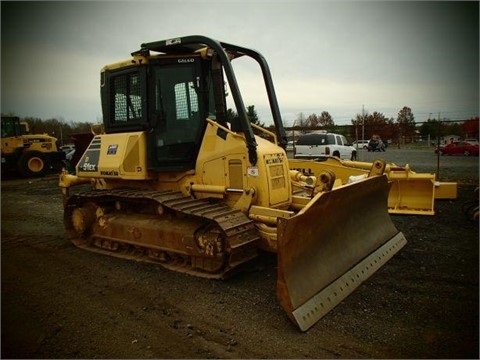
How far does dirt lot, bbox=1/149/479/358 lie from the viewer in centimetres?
312

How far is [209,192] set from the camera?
5.08 m

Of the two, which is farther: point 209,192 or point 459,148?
point 459,148

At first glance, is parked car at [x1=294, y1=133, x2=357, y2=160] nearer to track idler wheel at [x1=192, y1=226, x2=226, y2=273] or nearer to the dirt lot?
the dirt lot

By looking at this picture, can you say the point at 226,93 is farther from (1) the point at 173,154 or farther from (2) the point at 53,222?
(2) the point at 53,222

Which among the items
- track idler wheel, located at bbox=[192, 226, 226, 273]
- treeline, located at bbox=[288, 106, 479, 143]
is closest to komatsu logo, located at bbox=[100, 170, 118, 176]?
track idler wheel, located at bbox=[192, 226, 226, 273]

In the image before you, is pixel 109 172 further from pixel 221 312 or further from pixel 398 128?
pixel 398 128

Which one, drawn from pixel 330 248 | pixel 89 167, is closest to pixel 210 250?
pixel 330 248

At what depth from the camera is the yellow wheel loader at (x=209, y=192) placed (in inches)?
160

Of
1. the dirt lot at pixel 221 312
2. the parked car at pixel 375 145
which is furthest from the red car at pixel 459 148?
the dirt lot at pixel 221 312

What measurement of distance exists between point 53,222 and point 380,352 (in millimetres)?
7521

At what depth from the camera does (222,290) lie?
4285mm

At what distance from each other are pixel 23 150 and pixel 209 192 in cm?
1708

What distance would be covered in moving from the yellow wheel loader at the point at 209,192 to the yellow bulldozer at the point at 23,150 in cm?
1437

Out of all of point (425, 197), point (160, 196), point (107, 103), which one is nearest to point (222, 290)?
point (160, 196)
